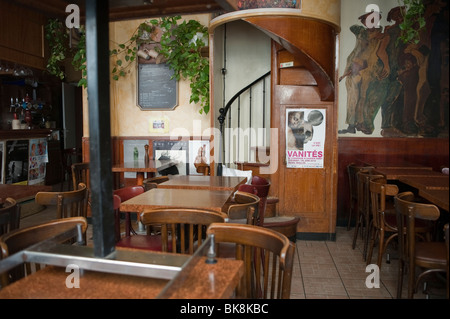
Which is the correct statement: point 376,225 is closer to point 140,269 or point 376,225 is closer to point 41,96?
point 140,269

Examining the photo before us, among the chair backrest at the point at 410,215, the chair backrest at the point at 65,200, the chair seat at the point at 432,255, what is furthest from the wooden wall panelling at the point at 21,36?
the chair seat at the point at 432,255

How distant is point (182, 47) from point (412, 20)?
3.43m

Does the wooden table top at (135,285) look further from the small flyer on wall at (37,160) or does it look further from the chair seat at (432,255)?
the small flyer on wall at (37,160)

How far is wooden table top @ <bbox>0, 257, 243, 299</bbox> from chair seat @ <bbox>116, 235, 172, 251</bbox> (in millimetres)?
1425

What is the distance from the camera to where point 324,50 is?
441cm

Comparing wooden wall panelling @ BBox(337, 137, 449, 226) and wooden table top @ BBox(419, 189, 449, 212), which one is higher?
wooden wall panelling @ BBox(337, 137, 449, 226)

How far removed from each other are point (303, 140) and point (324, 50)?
123cm

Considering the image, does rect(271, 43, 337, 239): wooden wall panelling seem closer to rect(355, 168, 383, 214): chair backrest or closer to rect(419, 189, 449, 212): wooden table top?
rect(355, 168, 383, 214): chair backrest

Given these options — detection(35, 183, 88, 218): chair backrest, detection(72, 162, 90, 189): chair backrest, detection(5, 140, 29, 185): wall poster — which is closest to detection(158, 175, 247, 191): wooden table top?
detection(35, 183, 88, 218): chair backrest

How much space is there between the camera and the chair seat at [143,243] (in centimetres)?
283

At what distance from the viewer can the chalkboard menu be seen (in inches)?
247
